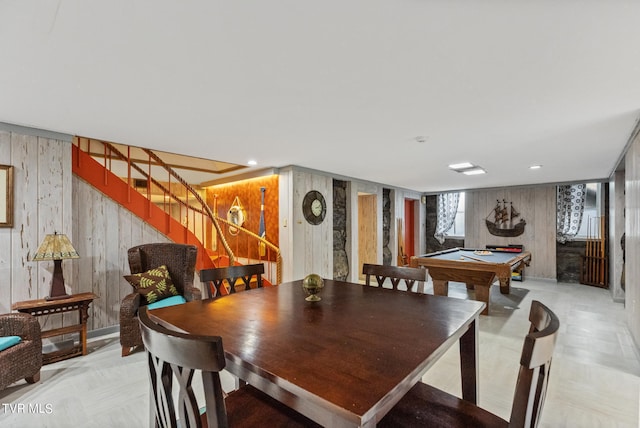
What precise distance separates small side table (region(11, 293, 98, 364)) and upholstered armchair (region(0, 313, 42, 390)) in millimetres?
297

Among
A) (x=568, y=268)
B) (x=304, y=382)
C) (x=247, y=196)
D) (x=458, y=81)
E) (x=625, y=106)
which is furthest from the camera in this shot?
(x=568, y=268)

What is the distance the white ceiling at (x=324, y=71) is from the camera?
4.30 feet

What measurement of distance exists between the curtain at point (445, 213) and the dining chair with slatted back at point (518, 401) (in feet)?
24.6

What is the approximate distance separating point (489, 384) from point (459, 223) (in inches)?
259

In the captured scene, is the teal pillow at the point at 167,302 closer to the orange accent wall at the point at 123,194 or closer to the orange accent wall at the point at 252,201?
the orange accent wall at the point at 123,194

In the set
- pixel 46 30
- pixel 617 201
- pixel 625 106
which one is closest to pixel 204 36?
pixel 46 30

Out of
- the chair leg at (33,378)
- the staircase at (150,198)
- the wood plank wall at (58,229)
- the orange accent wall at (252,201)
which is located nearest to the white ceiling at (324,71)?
the wood plank wall at (58,229)

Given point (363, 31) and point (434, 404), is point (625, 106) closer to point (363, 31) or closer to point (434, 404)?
point (363, 31)

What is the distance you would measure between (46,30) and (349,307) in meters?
2.02

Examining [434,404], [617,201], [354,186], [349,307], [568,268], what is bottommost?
[568,268]

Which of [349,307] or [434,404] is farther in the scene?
[349,307]

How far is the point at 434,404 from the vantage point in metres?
1.26

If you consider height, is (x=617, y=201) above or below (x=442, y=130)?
below

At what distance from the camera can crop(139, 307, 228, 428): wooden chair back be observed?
806mm
